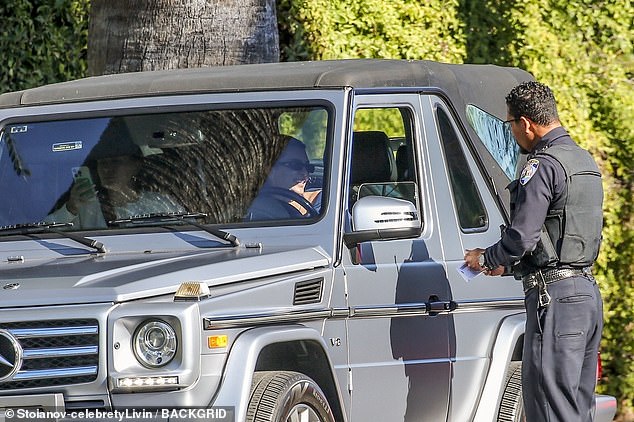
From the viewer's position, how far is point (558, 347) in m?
5.32

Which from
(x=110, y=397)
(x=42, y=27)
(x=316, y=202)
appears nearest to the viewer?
(x=110, y=397)

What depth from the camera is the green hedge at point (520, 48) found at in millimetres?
10109

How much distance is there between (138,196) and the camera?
5574 mm

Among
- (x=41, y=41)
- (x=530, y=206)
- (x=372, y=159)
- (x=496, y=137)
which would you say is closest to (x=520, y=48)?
(x=41, y=41)

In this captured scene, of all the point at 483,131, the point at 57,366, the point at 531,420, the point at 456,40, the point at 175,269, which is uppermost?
the point at 456,40

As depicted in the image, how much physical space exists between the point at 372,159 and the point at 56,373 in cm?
187

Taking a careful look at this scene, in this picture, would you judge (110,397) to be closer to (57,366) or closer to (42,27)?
(57,366)

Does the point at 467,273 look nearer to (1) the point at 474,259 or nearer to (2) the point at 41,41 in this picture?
(1) the point at 474,259

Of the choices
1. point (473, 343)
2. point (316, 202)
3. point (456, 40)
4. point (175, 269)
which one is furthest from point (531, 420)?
point (456, 40)

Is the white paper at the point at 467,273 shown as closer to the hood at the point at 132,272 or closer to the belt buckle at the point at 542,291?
the belt buckle at the point at 542,291

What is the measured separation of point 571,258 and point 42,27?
606 cm

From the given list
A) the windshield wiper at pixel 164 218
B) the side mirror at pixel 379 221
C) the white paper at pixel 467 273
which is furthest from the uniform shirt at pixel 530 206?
the windshield wiper at pixel 164 218

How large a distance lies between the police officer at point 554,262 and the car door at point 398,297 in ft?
0.93

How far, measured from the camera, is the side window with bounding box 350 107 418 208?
18.5 ft
